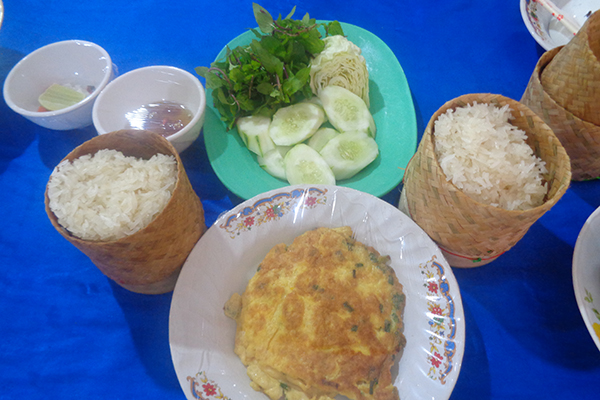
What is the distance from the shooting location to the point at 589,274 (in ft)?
5.25

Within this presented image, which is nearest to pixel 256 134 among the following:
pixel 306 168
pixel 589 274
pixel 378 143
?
pixel 306 168

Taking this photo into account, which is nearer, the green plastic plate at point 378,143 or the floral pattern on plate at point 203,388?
the floral pattern on plate at point 203,388

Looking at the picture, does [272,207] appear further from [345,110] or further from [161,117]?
[161,117]

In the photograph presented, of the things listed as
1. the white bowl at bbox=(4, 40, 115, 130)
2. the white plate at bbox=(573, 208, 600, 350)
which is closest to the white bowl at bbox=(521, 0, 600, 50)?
the white plate at bbox=(573, 208, 600, 350)

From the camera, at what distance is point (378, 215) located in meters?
1.73

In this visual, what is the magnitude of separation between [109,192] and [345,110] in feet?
4.56

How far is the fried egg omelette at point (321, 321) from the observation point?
140 cm

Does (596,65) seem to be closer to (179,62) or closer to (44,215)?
(179,62)

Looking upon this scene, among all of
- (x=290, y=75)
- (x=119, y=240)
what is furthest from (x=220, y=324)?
(x=290, y=75)

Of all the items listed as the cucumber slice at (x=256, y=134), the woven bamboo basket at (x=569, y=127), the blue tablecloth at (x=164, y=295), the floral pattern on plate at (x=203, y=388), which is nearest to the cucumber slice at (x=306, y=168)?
the cucumber slice at (x=256, y=134)

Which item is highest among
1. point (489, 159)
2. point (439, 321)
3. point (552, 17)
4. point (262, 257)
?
point (552, 17)

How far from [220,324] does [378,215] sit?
91 centimetres

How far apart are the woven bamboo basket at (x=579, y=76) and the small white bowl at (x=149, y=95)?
1929mm

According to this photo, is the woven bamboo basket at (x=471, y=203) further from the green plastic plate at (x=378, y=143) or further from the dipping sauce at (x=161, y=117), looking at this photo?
the dipping sauce at (x=161, y=117)
